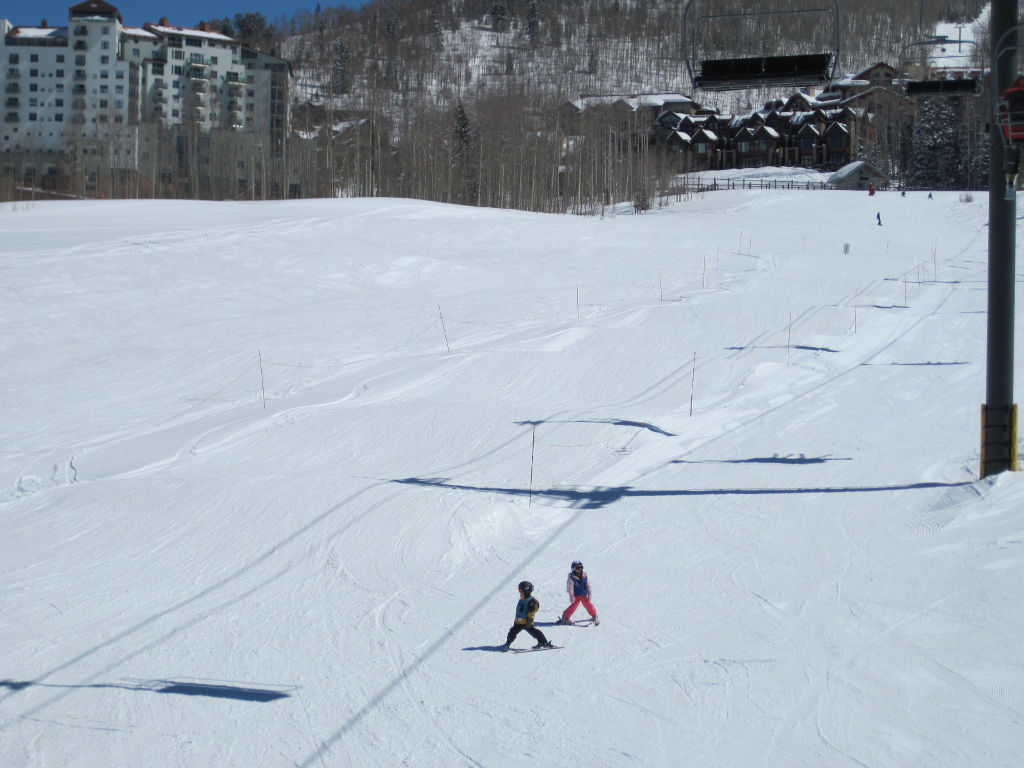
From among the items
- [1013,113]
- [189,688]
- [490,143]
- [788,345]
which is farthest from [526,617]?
[490,143]

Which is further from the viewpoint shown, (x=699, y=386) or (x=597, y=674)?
(x=699, y=386)

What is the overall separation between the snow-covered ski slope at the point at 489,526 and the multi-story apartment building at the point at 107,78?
6871 centimetres

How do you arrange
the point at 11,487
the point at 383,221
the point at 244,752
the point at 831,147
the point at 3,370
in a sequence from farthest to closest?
the point at 831,147 → the point at 383,221 → the point at 3,370 → the point at 11,487 → the point at 244,752

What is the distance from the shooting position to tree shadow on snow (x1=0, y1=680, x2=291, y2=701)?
23.4 feet

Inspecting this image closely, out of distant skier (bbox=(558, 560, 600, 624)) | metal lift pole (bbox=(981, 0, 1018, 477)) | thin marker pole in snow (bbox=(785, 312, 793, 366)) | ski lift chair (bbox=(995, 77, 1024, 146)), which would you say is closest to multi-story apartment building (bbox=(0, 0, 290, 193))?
thin marker pole in snow (bbox=(785, 312, 793, 366))

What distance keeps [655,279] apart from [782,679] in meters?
26.4

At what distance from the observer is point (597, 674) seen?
735 centimetres

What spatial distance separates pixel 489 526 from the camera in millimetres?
11414

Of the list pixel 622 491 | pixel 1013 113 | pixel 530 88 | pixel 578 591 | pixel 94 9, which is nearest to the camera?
pixel 578 591

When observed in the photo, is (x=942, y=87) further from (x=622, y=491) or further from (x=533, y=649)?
(x=533, y=649)

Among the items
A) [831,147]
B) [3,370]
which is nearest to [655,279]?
[3,370]

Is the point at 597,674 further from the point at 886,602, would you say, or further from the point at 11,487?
the point at 11,487

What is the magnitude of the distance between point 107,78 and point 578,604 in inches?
3833

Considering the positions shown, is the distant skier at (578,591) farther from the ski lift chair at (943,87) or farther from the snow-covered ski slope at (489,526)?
the ski lift chair at (943,87)
